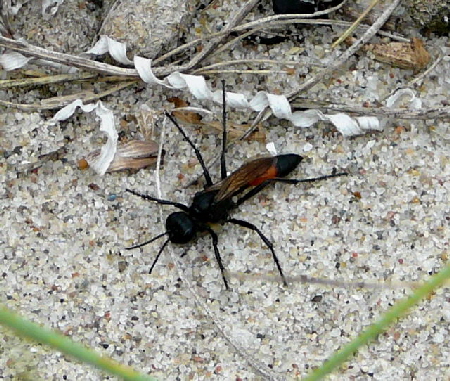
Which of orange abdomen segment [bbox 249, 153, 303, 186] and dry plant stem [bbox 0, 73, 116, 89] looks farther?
dry plant stem [bbox 0, 73, 116, 89]

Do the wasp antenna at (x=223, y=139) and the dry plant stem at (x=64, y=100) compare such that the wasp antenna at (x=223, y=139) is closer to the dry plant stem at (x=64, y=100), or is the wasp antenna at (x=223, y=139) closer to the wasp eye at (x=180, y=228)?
the wasp eye at (x=180, y=228)

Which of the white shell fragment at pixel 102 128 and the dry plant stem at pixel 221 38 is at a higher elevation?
the dry plant stem at pixel 221 38

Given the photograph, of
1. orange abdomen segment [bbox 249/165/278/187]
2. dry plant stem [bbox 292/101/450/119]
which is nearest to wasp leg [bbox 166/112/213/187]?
orange abdomen segment [bbox 249/165/278/187]

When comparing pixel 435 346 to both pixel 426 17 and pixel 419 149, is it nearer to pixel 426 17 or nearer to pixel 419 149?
pixel 419 149

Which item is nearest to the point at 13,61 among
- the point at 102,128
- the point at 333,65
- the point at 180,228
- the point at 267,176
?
the point at 102,128

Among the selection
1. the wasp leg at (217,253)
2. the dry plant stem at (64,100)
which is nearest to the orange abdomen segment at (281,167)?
the wasp leg at (217,253)

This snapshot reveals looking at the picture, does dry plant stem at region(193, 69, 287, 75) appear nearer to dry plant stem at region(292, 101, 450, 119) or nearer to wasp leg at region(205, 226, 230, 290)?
dry plant stem at region(292, 101, 450, 119)

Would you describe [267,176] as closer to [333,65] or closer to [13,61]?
[333,65]
